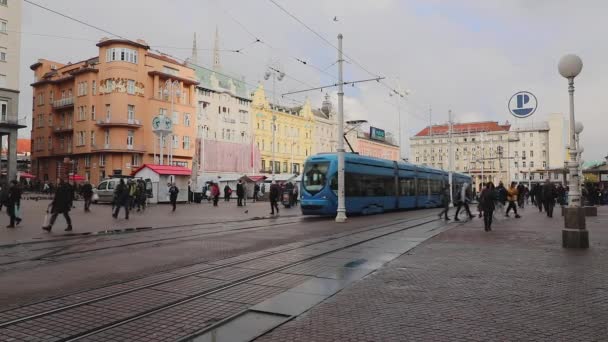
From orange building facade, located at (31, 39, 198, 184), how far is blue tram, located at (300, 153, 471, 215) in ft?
116

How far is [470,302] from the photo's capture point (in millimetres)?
6109

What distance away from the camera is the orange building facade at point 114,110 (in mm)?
57062

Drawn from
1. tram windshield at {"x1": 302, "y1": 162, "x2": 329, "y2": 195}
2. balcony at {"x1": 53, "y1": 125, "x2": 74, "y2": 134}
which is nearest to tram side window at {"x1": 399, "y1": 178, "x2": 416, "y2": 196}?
tram windshield at {"x1": 302, "y1": 162, "x2": 329, "y2": 195}

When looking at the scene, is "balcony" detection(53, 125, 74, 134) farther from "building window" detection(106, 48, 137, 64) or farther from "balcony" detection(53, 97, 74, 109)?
"building window" detection(106, 48, 137, 64)

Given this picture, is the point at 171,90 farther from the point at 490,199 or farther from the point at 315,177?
the point at 490,199

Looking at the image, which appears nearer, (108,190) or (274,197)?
(274,197)

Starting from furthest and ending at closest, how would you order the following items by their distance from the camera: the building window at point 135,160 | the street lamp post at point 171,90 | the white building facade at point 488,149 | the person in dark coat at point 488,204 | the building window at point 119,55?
the white building facade at point 488,149, the street lamp post at point 171,90, the building window at point 135,160, the building window at point 119,55, the person in dark coat at point 488,204

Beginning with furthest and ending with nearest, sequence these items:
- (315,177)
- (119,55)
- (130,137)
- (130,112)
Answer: (130,137) < (130,112) < (119,55) < (315,177)

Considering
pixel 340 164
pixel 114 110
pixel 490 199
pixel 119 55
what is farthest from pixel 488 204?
pixel 119 55

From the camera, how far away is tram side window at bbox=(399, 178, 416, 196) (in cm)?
2956

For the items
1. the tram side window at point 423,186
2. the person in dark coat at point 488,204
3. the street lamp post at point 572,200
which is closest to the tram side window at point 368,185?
the tram side window at point 423,186

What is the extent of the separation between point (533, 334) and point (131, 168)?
193ft

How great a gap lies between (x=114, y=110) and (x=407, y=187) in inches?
1601

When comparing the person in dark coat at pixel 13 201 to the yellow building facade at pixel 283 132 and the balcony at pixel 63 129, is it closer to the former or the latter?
the balcony at pixel 63 129
